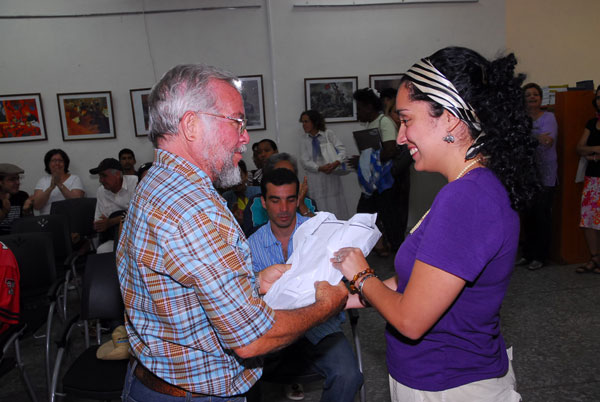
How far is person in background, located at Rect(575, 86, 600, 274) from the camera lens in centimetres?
469

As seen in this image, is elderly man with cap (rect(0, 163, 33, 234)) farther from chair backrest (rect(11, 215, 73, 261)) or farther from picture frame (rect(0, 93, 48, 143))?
picture frame (rect(0, 93, 48, 143))

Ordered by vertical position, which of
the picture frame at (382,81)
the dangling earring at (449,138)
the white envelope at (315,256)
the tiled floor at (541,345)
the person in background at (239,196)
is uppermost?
the picture frame at (382,81)

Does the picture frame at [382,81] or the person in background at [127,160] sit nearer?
the person in background at [127,160]

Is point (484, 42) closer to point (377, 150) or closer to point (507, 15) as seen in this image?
point (507, 15)

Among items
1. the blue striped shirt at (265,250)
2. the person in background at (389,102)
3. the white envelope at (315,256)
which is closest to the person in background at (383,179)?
the person in background at (389,102)

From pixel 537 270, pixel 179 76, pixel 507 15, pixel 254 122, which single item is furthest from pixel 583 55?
pixel 179 76

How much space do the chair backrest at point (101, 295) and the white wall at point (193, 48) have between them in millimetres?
4391

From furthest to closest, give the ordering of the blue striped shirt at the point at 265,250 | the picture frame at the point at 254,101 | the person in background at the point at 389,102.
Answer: the picture frame at the point at 254,101 → the person in background at the point at 389,102 → the blue striped shirt at the point at 265,250

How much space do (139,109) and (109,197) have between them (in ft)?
6.86

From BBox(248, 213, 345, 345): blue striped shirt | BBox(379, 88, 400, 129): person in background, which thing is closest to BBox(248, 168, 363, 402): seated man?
BBox(248, 213, 345, 345): blue striped shirt

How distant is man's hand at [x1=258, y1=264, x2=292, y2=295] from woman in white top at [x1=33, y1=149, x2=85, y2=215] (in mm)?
4999

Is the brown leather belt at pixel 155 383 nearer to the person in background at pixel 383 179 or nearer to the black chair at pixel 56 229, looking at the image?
the black chair at pixel 56 229

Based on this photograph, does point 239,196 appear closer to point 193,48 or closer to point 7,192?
point 7,192

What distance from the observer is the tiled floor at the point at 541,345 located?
2.82 m
